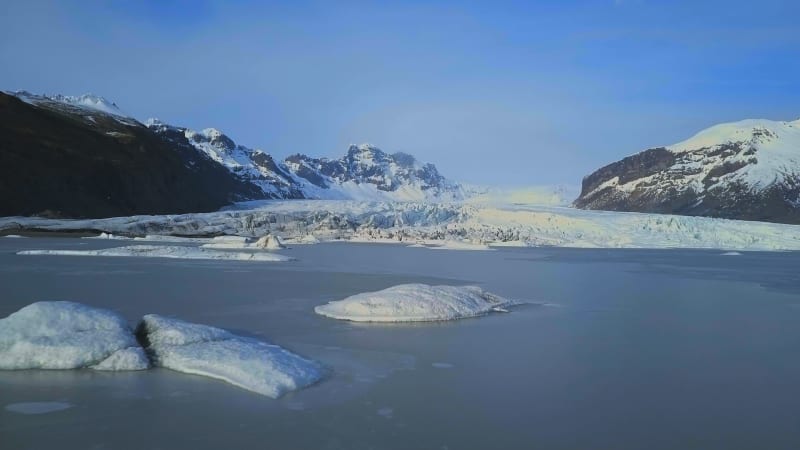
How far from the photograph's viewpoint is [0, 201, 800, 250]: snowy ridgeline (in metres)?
30.2

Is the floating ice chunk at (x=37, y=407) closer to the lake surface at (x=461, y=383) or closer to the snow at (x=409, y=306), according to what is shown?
the lake surface at (x=461, y=383)

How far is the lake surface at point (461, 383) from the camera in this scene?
3.74 metres

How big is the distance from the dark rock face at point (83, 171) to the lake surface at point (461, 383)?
3455 centimetres

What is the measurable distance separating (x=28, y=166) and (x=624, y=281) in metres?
41.2

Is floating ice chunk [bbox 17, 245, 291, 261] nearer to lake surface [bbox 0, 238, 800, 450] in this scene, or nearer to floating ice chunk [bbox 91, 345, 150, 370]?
lake surface [bbox 0, 238, 800, 450]

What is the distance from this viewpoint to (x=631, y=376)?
17.3 feet

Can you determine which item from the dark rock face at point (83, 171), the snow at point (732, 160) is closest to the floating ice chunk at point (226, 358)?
the dark rock face at point (83, 171)

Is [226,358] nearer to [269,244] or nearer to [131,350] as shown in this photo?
[131,350]

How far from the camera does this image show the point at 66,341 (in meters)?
5.24

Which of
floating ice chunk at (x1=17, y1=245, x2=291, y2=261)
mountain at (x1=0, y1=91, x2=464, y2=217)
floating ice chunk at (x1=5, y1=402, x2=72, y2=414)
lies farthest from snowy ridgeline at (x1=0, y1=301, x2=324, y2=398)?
mountain at (x1=0, y1=91, x2=464, y2=217)

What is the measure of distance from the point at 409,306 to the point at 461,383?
3168mm

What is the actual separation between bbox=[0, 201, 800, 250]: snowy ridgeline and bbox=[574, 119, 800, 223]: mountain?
55.8 m

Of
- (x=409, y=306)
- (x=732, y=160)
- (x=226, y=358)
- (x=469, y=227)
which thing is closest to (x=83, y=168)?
(x=469, y=227)

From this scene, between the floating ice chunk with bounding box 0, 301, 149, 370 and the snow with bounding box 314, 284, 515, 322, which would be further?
the snow with bounding box 314, 284, 515, 322
